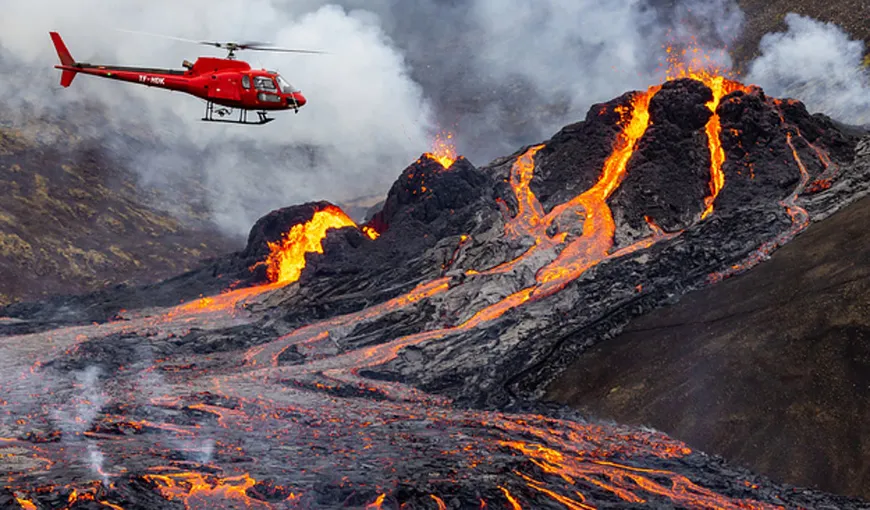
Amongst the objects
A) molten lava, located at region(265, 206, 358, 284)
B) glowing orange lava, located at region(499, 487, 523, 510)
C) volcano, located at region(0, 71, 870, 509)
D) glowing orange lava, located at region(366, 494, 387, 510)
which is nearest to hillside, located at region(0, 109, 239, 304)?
volcano, located at region(0, 71, 870, 509)

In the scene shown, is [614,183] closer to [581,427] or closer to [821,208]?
[821,208]

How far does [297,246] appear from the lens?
60.5 meters

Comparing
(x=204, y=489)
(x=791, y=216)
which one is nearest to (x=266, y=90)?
(x=204, y=489)

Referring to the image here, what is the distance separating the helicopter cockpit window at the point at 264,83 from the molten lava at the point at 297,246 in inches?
1060

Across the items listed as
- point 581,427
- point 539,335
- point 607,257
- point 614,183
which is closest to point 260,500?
point 581,427

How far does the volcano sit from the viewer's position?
22422 millimetres

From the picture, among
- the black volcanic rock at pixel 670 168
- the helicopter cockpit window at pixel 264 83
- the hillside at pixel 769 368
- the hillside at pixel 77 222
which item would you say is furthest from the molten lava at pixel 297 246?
the hillside at pixel 77 222

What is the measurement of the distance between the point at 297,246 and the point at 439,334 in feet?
72.5

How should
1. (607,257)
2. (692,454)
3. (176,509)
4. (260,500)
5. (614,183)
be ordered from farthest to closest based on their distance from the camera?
(614,183), (607,257), (692,454), (260,500), (176,509)

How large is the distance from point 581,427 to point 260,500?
14.8 m

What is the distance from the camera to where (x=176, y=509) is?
63.7ft

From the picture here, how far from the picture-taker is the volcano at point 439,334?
2242cm

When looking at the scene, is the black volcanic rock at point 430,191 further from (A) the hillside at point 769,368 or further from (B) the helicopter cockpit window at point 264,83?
(B) the helicopter cockpit window at point 264,83

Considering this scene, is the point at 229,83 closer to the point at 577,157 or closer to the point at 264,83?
the point at 264,83
